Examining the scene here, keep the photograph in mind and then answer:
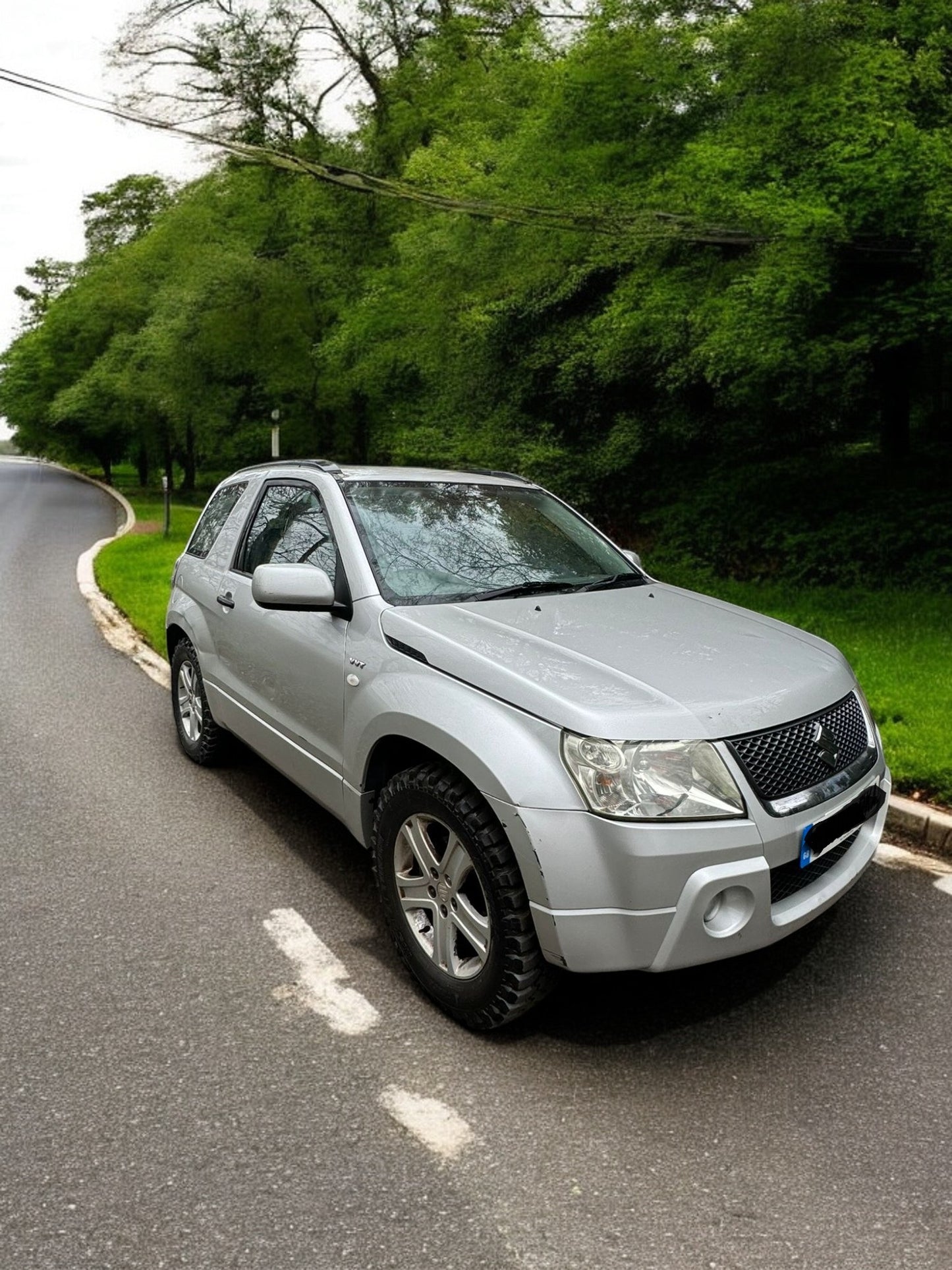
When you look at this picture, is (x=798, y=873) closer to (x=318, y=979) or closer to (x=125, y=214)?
(x=318, y=979)

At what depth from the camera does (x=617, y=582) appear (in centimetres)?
453

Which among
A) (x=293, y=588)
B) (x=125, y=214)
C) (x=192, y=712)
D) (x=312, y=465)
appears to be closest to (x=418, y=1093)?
(x=293, y=588)

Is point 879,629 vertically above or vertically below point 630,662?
below

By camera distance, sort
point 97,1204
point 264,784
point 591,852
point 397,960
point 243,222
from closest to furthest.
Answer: point 97,1204 < point 591,852 < point 397,960 < point 264,784 < point 243,222

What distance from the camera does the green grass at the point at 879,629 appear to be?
5.64 m

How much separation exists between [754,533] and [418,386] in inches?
464

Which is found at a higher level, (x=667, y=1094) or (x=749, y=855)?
(x=749, y=855)

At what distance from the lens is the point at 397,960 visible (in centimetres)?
376

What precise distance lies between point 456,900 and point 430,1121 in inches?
26.5

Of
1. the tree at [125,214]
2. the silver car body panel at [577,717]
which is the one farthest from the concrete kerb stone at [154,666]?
the tree at [125,214]

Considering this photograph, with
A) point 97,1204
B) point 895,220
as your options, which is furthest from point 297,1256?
point 895,220

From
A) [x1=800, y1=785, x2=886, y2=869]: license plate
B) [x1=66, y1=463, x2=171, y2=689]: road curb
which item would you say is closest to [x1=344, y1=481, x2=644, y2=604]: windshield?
[x1=800, y1=785, x2=886, y2=869]: license plate

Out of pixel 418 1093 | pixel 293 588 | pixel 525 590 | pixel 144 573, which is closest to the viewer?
pixel 418 1093

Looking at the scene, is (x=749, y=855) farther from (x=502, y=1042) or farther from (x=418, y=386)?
(x=418, y=386)
